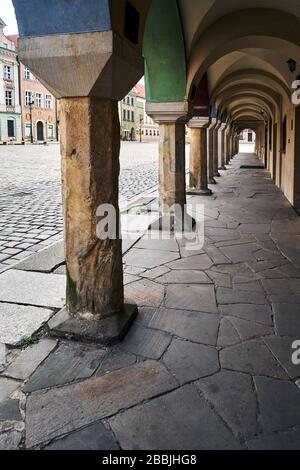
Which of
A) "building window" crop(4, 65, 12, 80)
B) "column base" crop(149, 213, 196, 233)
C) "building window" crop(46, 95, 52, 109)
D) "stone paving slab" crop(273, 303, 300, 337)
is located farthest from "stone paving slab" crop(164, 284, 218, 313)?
"building window" crop(46, 95, 52, 109)

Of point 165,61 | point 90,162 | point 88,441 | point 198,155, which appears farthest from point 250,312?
point 198,155

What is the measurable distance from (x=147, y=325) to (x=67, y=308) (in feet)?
1.90

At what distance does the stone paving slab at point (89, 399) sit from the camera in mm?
1970

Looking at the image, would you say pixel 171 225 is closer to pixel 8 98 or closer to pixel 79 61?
pixel 79 61

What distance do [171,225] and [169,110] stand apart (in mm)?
1624

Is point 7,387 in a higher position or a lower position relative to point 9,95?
lower

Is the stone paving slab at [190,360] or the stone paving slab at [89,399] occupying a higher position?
the stone paving slab at [190,360]

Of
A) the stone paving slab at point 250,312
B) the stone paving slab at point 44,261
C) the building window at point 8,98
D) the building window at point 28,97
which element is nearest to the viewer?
the stone paving slab at point 250,312

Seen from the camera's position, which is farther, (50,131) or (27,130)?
(50,131)

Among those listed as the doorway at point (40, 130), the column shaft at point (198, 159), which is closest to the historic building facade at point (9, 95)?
the doorway at point (40, 130)

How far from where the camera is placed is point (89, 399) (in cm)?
217

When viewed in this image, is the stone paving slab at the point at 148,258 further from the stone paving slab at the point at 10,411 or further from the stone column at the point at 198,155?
the stone column at the point at 198,155

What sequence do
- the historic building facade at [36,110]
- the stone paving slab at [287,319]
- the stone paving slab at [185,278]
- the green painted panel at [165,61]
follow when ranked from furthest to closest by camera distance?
the historic building facade at [36,110], the green painted panel at [165,61], the stone paving slab at [185,278], the stone paving slab at [287,319]

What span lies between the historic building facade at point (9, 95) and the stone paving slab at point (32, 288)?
41873 millimetres
